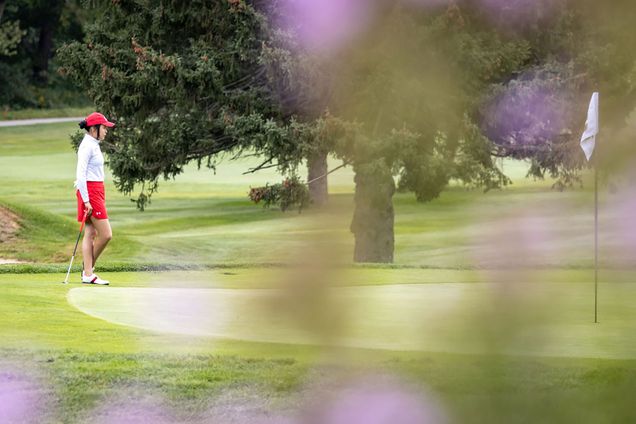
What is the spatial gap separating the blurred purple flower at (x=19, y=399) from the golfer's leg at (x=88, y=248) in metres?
5.82

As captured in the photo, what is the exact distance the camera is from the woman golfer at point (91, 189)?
11.9 metres

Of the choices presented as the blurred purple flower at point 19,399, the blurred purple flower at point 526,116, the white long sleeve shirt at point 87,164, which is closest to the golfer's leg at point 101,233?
the white long sleeve shirt at point 87,164

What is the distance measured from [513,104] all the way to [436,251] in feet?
24.2

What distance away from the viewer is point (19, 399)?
5.78 meters

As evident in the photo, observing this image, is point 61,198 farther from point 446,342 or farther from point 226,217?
point 446,342

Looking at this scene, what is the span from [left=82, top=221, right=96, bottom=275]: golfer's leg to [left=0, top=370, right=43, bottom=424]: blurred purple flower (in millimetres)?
5816

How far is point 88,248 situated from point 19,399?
6.64 metres

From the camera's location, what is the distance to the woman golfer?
11.9m

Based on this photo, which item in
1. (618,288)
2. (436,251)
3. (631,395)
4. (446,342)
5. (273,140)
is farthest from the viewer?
(436,251)

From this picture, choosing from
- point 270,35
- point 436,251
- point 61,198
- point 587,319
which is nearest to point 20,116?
point 61,198

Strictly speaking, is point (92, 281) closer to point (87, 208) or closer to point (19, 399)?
point (87, 208)

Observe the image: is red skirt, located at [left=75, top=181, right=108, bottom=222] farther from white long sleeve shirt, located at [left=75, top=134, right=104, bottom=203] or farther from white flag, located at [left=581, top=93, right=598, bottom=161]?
white flag, located at [left=581, top=93, right=598, bottom=161]

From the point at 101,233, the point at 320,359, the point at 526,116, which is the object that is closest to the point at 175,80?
the point at 526,116

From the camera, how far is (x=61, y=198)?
1519 inches
